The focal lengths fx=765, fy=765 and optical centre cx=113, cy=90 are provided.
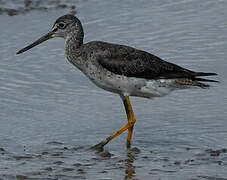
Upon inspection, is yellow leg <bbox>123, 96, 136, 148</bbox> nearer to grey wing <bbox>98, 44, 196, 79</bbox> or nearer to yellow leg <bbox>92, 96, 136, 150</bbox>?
yellow leg <bbox>92, 96, 136, 150</bbox>

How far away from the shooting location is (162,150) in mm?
9547

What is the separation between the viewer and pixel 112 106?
1101 cm

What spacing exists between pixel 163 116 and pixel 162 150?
1090mm

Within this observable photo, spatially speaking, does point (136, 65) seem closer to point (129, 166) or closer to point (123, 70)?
point (123, 70)

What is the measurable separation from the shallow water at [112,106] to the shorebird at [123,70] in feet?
1.59

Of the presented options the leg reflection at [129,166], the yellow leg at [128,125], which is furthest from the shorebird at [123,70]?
the leg reflection at [129,166]

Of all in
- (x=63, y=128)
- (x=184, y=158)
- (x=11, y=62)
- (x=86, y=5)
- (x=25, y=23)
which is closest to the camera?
(x=184, y=158)

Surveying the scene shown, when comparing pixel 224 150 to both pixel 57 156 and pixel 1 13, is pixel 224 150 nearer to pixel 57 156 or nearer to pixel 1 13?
pixel 57 156

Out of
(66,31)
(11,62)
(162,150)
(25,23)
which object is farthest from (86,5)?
(162,150)

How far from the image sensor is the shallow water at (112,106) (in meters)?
8.91

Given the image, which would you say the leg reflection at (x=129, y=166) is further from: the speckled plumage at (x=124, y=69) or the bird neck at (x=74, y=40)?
the bird neck at (x=74, y=40)

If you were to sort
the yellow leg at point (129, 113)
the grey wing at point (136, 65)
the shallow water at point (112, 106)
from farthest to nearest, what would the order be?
the yellow leg at point (129, 113) < the grey wing at point (136, 65) < the shallow water at point (112, 106)

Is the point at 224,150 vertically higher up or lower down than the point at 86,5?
lower down

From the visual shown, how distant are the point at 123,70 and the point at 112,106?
1.18 metres
